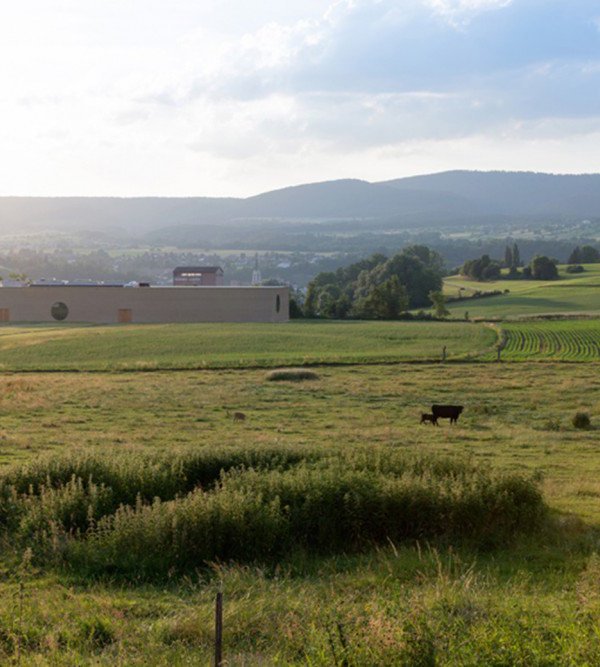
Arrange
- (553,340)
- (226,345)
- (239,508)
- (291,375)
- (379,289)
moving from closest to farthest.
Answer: (239,508)
(291,375)
(226,345)
(553,340)
(379,289)

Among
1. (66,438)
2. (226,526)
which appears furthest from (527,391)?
(226,526)

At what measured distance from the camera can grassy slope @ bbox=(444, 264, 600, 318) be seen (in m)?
109

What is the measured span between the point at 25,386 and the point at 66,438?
1696 cm

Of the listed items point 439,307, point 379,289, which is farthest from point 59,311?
point 439,307

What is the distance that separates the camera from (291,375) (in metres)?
44.9

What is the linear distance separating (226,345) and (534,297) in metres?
66.6

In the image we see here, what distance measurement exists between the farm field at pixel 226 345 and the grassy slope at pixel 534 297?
983 inches

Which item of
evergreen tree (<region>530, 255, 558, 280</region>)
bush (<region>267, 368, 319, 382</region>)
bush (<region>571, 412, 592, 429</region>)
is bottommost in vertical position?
bush (<region>267, 368, 319, 382</region>)

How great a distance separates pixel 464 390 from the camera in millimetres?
39656

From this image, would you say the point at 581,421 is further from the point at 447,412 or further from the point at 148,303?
the point at 148,303

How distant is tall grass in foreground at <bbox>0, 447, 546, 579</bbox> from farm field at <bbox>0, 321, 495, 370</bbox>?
120 ft

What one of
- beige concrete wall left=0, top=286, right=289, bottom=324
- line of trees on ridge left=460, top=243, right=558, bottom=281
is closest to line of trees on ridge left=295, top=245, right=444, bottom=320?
line of trees on ridge left=460, top=243, right=558, bottom=281

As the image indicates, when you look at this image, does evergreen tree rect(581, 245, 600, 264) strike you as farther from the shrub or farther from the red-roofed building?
the shrub

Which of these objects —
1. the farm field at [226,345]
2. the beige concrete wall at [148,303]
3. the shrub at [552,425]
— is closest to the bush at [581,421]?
the shrub at [552,425]
